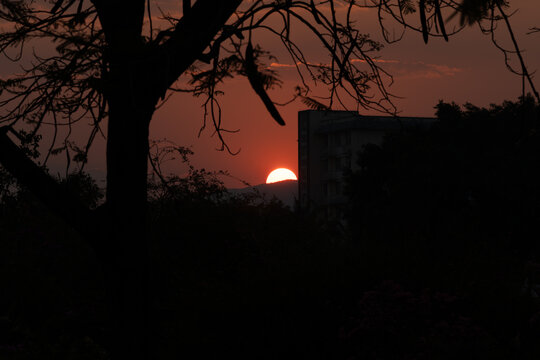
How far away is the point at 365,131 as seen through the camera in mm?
95875

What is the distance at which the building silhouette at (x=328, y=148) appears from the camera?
9512 centimetres

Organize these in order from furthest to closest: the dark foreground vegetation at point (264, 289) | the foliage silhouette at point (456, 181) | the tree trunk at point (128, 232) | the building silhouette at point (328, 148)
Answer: the building silhouette at point (328, 148), the foliage silhouette at point (456, 181), the dark foreground vegetation at point (264, 289), the tree trunk at point (128, 232)

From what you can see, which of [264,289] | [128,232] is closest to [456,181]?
[264,289]

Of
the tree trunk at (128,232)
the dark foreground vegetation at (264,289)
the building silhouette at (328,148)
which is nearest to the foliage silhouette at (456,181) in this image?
the dark foreground vegetation at (264,289)

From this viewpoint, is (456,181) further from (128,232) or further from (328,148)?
(328,148)

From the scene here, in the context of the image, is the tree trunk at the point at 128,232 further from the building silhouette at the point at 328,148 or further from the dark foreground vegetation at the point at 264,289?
the building silhouette at the point at 328,148

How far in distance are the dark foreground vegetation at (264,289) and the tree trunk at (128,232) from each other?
0.97 feet

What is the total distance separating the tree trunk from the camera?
7566mm

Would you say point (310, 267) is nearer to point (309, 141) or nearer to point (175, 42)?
point (175, 42)

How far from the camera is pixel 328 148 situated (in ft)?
326

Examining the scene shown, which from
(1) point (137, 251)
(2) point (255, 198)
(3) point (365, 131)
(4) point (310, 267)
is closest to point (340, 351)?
(4) point (310, 267)

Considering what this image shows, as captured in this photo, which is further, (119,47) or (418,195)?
(418,195)

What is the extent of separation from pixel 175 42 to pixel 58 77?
1.20m

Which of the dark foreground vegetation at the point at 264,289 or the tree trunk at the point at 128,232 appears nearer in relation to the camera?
the tree trunk at the point at 128,232
